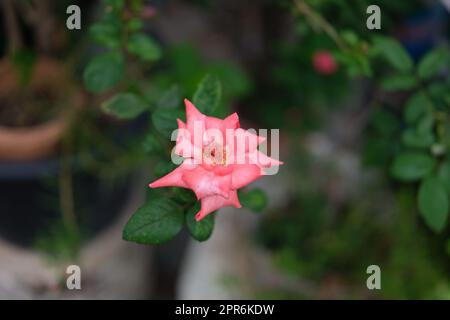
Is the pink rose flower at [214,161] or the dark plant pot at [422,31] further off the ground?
the dark plant pot at [422,31]

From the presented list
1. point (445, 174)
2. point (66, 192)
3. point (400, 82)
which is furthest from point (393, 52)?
point (66, 192)

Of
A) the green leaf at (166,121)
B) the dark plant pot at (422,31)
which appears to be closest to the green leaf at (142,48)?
the green leaf at (166,121)

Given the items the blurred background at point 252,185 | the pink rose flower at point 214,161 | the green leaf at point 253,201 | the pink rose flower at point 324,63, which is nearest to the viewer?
the pink rose flower at point 214,161

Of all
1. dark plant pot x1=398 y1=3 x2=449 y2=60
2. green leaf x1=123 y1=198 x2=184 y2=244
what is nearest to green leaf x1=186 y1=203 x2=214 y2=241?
green leaf x1=123 y1=198 x2=184 y2=244

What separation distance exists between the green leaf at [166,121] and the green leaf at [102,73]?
11 centimetres

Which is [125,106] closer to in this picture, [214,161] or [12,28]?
[214,161]

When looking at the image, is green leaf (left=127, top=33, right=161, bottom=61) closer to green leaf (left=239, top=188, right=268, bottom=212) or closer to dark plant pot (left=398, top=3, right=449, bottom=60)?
green leaf (left=239, top=188, right=268, bottom=212)

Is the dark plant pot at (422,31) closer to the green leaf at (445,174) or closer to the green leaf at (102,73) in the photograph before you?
the green leaf at (445,174)

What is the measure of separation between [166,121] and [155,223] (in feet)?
0.33

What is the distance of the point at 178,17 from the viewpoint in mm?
1328

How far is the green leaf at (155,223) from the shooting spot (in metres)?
0.48

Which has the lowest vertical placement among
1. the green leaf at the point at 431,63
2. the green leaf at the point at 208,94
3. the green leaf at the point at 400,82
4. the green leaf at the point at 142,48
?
the green leaf at the point at 208,94

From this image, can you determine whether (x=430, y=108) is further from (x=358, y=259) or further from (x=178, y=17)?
(x=178, y=17)

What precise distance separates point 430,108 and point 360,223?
375mm
